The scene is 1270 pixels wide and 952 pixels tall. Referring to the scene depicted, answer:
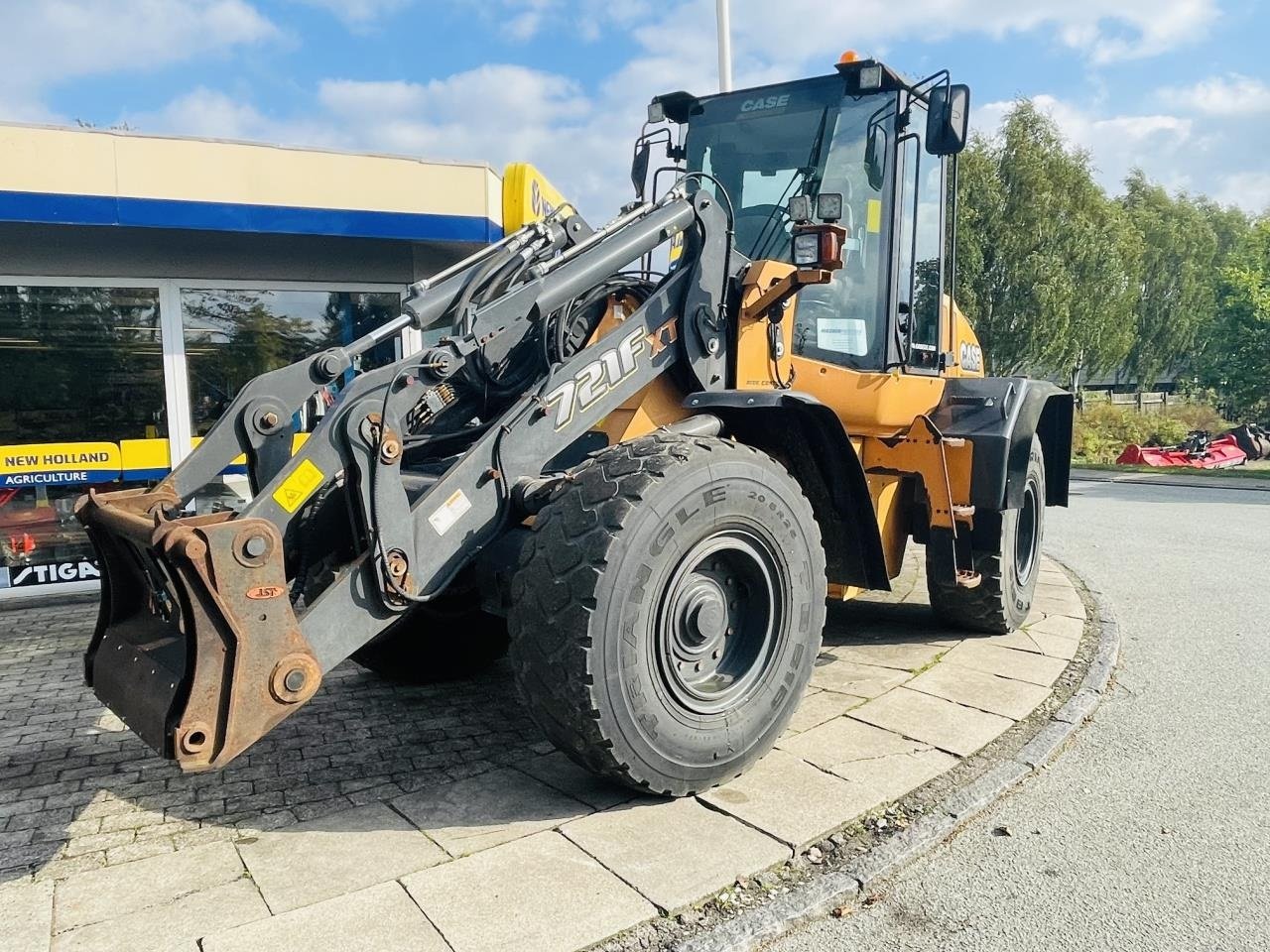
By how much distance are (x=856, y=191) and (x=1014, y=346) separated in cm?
2285

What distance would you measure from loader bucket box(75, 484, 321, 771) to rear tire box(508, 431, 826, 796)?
76 cm

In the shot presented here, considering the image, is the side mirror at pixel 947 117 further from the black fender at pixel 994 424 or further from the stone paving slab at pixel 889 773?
the stone paving slab at pixel 889 773

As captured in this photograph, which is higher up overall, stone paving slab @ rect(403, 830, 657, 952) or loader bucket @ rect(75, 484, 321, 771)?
loader bucket @ rect(75, 484, 321, 771)

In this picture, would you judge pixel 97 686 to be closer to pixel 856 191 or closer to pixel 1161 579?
pixel 856 191

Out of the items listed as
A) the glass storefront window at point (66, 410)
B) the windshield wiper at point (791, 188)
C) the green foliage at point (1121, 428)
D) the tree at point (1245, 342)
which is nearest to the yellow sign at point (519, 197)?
the windshield wiper at point (791, 188)

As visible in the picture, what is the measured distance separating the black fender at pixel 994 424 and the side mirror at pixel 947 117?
1.55 m

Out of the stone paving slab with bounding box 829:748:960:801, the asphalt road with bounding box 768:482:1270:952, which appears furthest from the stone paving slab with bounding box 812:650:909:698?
the asphalt road with bounding box 768:482:1270:952

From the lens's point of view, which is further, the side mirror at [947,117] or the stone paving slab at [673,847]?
the side mirror at [947,117]

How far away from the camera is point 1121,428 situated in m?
24.6

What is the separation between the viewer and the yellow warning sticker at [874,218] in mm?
4863

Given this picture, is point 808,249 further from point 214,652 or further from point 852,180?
point 214,652

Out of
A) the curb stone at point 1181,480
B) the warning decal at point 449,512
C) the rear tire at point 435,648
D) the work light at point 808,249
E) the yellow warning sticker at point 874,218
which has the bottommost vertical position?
the curb stone at point 1181,480

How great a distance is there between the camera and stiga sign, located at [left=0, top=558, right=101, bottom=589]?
750cm

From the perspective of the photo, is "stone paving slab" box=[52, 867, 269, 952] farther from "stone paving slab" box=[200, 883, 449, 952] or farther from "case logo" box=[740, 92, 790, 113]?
"case logo" box=[740, 92, 790, 113]
